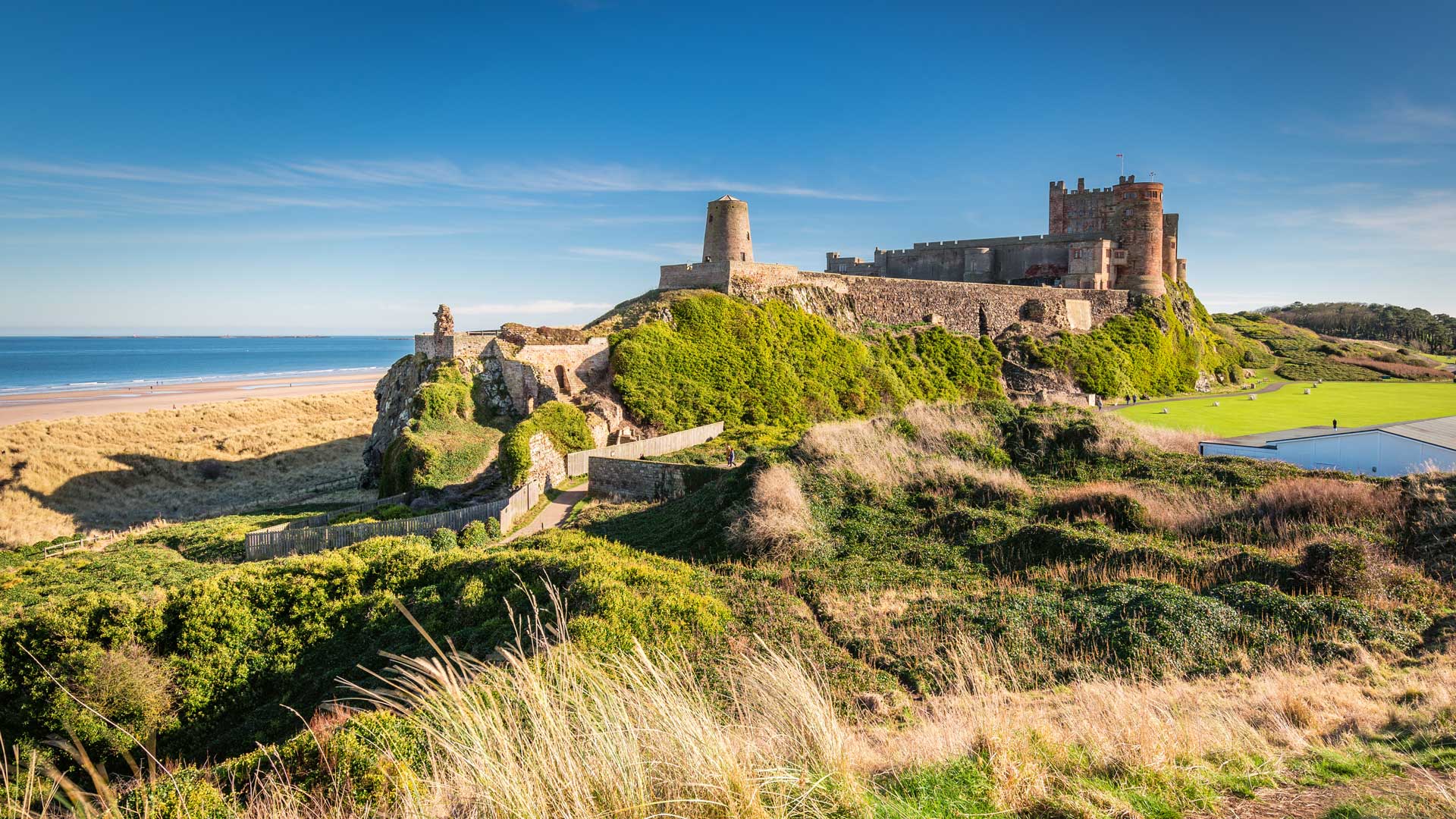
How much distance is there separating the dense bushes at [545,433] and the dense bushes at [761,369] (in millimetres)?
2851

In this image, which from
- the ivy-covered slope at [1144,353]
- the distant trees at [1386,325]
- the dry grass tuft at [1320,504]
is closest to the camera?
the dry grass tuft at [1320,504]

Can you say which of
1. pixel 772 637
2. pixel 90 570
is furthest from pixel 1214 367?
pixel 90 570

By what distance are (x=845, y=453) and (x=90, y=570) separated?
16.1 m

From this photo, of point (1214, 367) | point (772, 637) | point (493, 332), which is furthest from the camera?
point (1214, 367)

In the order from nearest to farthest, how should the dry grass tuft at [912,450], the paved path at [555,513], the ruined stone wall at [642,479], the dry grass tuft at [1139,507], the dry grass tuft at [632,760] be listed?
the dry grass tuft at [632,760]
the dry grass tuft at [1139,507]
the dry grass tuft at [912,450]
the paved path at [555,513]
the ruined stone wall at [642,479]

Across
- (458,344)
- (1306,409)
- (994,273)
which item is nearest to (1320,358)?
(994,273)

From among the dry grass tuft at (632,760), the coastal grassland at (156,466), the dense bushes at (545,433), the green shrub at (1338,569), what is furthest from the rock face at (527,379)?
the dry grass tuft at (632,760)

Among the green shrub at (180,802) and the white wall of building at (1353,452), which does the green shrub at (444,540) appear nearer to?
the green shrub at (180,802)

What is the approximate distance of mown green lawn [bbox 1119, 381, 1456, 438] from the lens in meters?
21.2

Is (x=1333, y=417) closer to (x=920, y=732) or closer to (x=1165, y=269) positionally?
(x=920, y=732)

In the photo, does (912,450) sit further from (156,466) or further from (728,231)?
(156,466)

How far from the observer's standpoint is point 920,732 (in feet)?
15.9

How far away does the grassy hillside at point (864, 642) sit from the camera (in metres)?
3.66

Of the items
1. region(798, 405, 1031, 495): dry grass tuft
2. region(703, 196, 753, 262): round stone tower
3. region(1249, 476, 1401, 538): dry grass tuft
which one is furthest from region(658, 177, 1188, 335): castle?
region(1249, 476, 1401, 538): dry grass tuft
